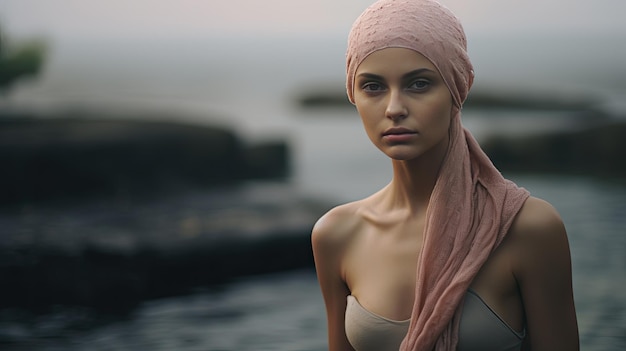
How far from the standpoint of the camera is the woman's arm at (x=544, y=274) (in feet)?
6.20

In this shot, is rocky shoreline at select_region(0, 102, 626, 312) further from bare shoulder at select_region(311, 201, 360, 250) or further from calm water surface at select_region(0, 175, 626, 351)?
bare shoulder at select_region(311, 201, 360, 250)

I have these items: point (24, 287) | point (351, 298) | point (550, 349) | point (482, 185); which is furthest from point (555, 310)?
point (24, 287)

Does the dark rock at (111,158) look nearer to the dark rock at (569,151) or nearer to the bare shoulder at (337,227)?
the dark rock at (569,151)

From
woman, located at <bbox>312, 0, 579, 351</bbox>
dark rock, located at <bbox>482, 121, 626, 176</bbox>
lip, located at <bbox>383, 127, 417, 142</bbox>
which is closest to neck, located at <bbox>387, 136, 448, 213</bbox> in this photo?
woman, located at <bbox>312, 0, 579, 351</bbox>

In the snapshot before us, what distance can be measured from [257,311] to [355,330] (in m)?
4.19

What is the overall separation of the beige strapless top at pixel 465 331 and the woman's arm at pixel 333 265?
0.14m

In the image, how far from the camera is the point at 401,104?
1.86 meters

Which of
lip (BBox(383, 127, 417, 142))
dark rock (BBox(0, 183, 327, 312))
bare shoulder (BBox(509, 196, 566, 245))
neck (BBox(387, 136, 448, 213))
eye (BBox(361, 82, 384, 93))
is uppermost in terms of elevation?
dark rock (BBox(0, 183, 327, 312))

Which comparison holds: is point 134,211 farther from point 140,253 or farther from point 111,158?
point 140,253

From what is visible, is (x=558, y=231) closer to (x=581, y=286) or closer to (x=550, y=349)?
(x=550, y=349)

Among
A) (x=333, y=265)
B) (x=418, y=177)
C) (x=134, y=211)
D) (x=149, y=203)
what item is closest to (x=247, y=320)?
(x=134, y=211)

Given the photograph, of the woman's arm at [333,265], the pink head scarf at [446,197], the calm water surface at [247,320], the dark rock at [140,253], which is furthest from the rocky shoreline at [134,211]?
the pink head scarf at [446,197]

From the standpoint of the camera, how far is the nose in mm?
1856

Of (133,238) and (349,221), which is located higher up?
(133,238)
